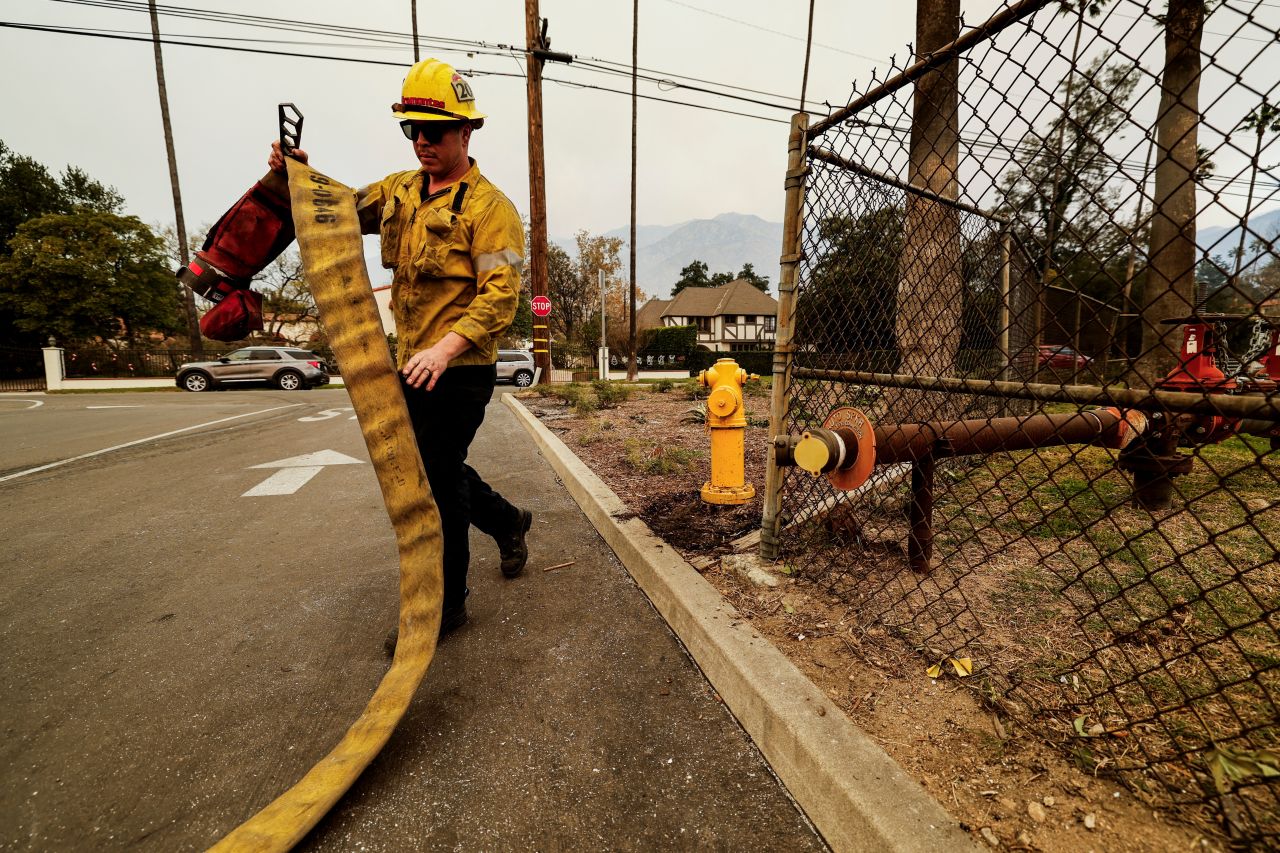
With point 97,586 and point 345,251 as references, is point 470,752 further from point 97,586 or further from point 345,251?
point 97,586

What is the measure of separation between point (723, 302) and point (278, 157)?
5435 cm

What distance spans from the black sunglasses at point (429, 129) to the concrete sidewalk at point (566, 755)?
6.89 ft

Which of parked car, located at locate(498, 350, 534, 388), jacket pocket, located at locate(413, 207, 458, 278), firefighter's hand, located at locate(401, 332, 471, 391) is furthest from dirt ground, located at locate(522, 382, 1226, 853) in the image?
parked car, located at locate(498, 350, 534, 388)

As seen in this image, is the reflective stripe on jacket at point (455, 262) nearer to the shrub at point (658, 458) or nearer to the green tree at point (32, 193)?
the shrub at point (658, 458)

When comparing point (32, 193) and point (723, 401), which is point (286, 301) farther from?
point (723, 401)

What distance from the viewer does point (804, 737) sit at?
5.03ft

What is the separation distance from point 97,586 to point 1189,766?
14.7 feet

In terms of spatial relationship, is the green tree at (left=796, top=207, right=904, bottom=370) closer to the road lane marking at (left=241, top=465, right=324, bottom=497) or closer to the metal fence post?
the metal fence post

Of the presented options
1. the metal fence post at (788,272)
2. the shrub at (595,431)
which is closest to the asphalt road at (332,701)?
the metal fence post at (788,272)

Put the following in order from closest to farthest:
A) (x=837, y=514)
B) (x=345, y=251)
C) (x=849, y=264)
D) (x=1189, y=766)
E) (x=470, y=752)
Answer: (x=1189, y=766) → (x=470, y=752) → (x=345, y=251) → (x=837, y=514) → (x=849, y=264)

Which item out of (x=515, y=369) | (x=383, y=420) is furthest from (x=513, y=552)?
(x=515, y=369)

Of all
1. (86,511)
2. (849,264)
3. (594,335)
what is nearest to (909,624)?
(849,264)

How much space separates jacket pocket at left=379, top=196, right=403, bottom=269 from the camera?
2.35 m

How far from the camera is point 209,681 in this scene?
6.81 ft
